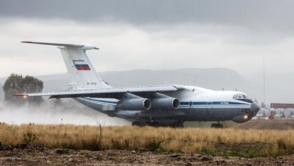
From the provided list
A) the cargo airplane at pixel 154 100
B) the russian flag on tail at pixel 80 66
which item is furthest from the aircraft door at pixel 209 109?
the russian flag on tail at pixel 80 66

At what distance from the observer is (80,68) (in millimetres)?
44062

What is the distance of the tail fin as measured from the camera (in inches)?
1722

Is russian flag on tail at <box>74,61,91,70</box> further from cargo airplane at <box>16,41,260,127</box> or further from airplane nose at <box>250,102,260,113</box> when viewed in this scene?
airplane nose at <box>250,102,260,113</box>

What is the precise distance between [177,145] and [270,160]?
4.07m

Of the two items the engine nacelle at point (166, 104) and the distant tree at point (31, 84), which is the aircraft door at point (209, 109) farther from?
the distant tree at point (31, 84)

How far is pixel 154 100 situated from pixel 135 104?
1783mm

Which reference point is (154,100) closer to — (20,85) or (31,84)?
(31,84)

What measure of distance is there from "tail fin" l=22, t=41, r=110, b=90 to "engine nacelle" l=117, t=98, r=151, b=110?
5014 mm

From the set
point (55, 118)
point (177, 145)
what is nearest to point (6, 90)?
point (55, 118)

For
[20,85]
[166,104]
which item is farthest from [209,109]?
[20,85]

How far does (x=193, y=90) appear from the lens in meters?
39.5

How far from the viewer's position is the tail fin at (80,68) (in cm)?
4375

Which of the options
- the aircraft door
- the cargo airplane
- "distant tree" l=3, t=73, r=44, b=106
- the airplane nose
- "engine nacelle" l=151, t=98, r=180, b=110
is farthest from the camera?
"distant tree" l=3, t=73, r=44, b=106

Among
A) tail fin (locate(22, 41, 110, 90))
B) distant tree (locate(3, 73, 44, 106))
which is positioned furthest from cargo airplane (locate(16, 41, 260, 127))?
distant tree (locate(3, 73, 44, 106))
